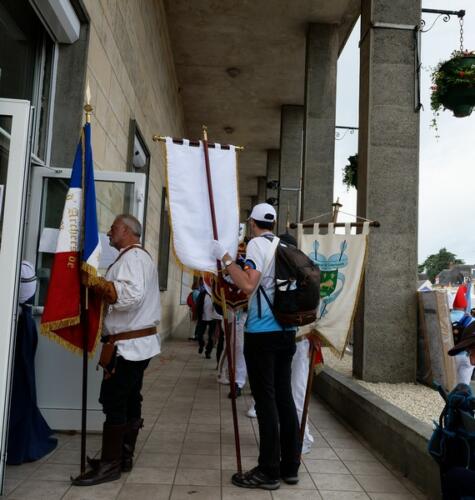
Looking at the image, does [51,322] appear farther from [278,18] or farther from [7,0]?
[278,18]

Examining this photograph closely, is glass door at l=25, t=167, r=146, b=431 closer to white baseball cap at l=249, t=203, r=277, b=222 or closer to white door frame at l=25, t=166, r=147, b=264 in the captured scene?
white door frame at l=25, t=166, r=147, b=264

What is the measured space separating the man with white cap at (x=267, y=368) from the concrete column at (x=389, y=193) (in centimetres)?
275

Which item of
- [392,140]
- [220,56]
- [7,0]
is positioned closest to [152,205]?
[220,56]

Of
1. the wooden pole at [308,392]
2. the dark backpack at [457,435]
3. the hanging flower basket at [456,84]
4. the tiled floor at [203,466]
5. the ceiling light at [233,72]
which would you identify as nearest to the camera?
the dark backpack at [457,435]

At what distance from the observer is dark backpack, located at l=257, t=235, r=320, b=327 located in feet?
11.4

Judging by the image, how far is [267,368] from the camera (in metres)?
3.47

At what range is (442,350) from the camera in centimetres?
575

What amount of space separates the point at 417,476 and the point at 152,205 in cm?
818

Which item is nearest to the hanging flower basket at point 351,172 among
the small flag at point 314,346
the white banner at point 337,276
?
the white banner at point 337,276

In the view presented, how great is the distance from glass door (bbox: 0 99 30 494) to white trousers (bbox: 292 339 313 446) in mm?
2295

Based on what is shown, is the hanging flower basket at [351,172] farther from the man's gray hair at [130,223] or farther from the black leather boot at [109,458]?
the black leather boot at [109,458]

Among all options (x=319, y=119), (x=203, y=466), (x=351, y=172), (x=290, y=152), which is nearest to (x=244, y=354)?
(x=203, y=466)

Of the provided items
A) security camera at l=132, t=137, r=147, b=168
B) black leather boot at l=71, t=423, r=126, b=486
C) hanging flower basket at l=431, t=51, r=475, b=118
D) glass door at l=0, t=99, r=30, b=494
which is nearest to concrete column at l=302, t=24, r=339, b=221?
security camera at l=132, t=137, r=147, b=168

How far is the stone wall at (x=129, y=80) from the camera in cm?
560
